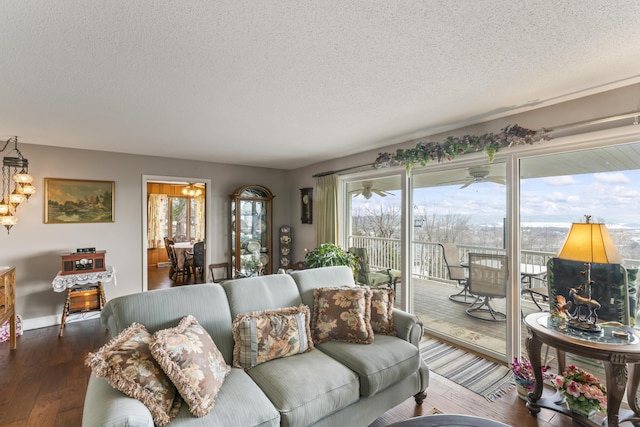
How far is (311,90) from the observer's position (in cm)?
226

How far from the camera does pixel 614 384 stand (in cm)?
180

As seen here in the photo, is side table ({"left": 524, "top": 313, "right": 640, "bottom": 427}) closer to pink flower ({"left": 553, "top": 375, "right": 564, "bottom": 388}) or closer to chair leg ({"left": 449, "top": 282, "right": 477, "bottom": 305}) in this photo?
pink flower ({"left": 553, "top": 375, "right": 564, "bottom": 388})

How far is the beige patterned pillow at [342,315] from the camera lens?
226 centimetres

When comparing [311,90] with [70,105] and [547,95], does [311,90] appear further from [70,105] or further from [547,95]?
[70,105]

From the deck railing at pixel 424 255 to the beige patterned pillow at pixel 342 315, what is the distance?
4.94 feet

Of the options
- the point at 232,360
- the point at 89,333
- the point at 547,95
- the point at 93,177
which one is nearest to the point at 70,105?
the point at 93,177

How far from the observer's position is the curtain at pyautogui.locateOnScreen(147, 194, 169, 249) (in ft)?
27.2

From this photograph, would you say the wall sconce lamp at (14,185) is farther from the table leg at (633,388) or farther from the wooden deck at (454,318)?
the table leg at (633,388)

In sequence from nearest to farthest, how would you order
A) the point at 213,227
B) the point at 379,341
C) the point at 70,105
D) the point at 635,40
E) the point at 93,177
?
the point at 635,40 → the point at 379,341 → the point at 70,105 → the point at 93,177 → the point at 213,227

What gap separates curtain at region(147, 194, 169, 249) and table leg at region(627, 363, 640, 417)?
9.34 metres

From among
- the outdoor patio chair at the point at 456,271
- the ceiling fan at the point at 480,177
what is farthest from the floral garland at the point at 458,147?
the outdoor patio chair at the point at 456,271

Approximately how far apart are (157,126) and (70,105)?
2.38 feet

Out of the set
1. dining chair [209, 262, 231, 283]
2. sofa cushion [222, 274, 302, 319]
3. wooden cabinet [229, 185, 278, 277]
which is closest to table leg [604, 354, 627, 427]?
sofa cushion [222, 274, 302, 319]

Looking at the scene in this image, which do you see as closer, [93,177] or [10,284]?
[10,284]
